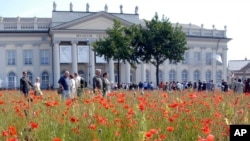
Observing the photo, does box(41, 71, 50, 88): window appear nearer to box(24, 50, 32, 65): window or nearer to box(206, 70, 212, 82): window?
box(24, 50, 32, 65): window

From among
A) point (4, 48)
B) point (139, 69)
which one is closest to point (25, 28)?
point (4, 48)

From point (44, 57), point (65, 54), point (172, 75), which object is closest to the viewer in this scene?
point (65, 54)

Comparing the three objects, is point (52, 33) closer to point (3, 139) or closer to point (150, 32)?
point (150, 32)

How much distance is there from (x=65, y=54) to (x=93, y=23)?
6564 millimetres

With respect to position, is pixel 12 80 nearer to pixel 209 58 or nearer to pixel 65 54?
pixel 65 54

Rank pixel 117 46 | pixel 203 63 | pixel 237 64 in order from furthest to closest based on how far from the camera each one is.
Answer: pixel 237 64 < pixel 203 63 < pixel 117 46

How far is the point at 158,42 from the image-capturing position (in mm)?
43219

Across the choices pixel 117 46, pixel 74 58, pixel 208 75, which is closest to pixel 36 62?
pixel 74 58

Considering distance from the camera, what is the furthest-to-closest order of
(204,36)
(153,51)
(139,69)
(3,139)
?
(204,36) → (139,69) → (153,51) → (3,139)

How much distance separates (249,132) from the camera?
3949 mm

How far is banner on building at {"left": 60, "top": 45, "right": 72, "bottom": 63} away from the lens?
57812 millimetres

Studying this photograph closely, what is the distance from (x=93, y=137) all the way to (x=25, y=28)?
2364 inches

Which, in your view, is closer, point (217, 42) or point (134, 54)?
point (134, 54)

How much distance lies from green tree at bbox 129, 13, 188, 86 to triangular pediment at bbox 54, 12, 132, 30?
54.7 ft
